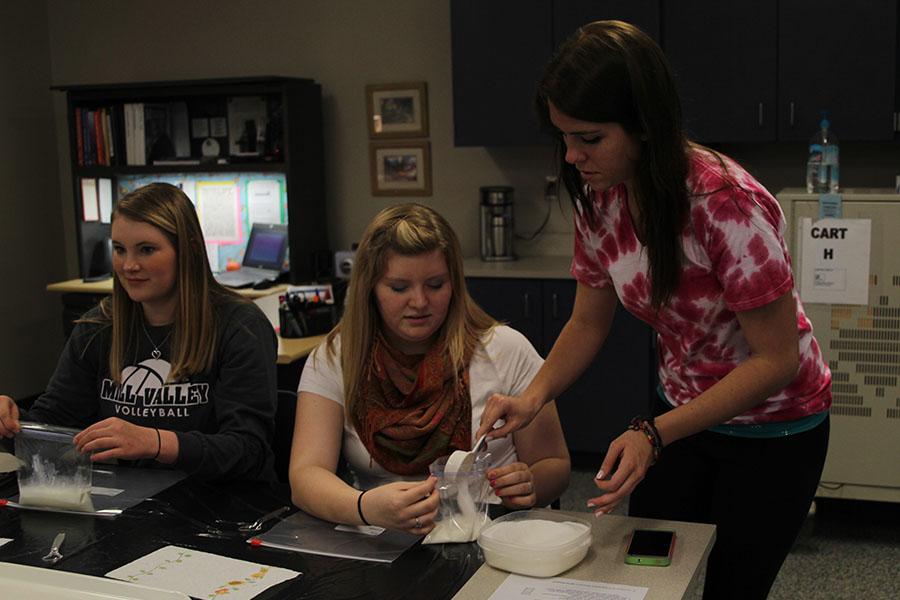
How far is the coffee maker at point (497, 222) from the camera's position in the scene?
4.57 m

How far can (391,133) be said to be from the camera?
497 centimetres

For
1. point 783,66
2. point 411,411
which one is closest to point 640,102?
point 411,411

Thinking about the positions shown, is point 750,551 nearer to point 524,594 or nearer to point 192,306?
point 524,594

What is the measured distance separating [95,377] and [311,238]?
270 cm

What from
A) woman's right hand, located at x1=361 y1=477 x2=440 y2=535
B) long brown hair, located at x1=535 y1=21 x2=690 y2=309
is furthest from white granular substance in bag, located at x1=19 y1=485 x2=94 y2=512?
long brown hair, located at x1=535 y1=21 x2=690 y2=309

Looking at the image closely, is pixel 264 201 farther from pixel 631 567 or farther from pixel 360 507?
pixel 631 567

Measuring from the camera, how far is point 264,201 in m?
5.10

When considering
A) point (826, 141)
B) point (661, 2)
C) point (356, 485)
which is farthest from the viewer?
point (661, 2)

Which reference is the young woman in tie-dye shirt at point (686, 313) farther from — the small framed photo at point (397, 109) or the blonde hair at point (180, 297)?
the small framed photo at point (397, 109)

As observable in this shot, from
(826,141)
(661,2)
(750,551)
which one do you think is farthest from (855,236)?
(750,551)

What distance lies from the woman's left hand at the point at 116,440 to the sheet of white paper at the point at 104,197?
3.56m

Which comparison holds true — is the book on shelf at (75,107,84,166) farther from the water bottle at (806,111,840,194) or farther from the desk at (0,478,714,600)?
the desk at (0,478,714,600)

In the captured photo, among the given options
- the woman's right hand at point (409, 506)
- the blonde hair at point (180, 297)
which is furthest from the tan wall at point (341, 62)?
the woman's right hand at point (409, 506)

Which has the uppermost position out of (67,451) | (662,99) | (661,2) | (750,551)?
(661,2)
